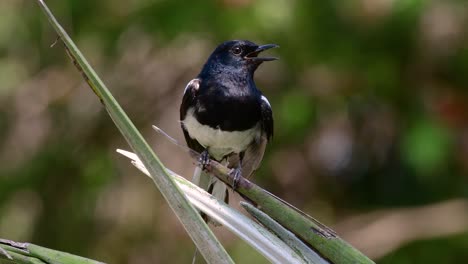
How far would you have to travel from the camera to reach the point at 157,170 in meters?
1.64

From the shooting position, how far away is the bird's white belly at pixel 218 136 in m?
3.85

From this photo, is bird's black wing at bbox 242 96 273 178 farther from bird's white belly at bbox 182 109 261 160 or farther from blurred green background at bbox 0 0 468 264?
blurred green background at bbox 0 0 468 264

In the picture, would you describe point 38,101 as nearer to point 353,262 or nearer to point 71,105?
point 71,105

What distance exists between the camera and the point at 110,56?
5863 mm

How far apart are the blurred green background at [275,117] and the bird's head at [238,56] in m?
1.06

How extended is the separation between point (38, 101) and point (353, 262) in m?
4.69

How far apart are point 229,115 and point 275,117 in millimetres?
1916

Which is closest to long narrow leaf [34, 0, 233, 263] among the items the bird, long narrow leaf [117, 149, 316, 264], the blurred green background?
long narrow leaf [117, 149, 316, 264]

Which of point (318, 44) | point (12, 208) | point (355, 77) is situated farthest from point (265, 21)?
point (12, 208)

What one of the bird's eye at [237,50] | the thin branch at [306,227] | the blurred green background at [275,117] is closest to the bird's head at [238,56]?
the bird's eye at [237,50]

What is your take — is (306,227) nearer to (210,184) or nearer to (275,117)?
(210,184)

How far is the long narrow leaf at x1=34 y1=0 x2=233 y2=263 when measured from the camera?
61.6 inches

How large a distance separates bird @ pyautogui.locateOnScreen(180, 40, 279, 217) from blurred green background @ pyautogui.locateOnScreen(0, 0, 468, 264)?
4.12 feet

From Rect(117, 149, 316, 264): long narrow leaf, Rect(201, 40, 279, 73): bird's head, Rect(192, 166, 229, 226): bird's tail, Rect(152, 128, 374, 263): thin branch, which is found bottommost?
Rect(192, 166, 229, 226): bird's tail
